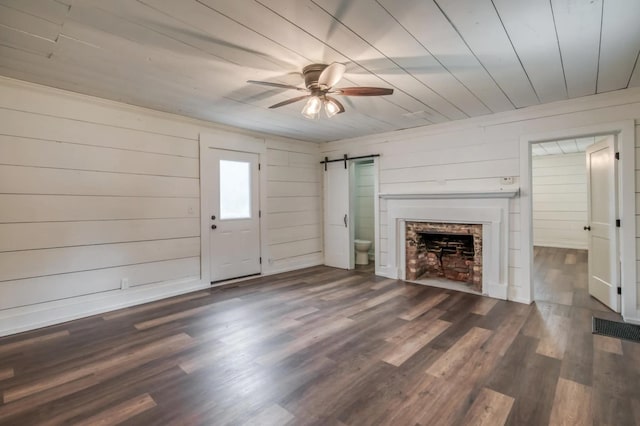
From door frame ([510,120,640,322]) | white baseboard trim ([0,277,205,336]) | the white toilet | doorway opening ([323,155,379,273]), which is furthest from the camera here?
the white toilet

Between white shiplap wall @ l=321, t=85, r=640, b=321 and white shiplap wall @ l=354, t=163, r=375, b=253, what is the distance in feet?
4.83

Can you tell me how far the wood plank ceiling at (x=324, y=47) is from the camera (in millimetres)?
1888

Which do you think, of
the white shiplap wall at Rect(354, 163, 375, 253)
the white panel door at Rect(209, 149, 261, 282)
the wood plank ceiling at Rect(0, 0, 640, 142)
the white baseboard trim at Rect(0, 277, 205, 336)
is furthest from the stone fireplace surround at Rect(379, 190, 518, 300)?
the white baseboard trim at Rect(0, 277, 205, 336)

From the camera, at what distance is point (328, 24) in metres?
2.03

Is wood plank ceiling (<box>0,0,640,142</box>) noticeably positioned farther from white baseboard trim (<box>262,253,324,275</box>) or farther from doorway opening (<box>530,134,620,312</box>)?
white baseboard trim (<box>262,253,324,275</box>)

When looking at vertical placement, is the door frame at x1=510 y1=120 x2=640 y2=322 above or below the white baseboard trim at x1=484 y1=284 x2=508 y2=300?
above

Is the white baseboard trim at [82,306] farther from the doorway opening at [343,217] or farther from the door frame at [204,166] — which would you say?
the doorway opening at [343,217]

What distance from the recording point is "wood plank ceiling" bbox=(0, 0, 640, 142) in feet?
6.19

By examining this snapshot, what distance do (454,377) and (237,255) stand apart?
11.6ft

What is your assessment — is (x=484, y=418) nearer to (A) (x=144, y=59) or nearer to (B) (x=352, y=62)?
(B) (x=352, y=62)

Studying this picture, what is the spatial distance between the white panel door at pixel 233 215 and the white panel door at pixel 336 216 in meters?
1.48

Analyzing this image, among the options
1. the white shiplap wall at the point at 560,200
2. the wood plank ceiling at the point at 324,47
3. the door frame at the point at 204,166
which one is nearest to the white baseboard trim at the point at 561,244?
the white shiplap wall at the point at 560,200

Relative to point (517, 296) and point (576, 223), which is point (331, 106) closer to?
point (517, 296)

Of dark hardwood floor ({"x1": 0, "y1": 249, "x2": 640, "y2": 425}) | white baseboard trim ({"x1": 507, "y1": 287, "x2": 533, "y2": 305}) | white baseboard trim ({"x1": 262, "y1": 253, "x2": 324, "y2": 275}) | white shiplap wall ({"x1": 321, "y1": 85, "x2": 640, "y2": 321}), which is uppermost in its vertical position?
white shiplap wall ({"x1": 321, "y1": 85, "x2": 640, "y2": 321})
